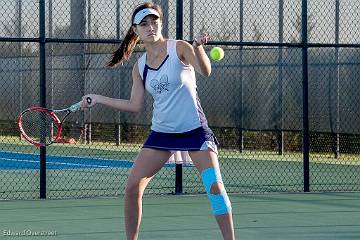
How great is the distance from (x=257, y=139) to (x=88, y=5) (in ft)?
12.8

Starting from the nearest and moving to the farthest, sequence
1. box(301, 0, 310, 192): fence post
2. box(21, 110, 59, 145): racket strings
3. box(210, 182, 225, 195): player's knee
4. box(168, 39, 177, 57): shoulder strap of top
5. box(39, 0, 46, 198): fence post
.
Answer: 1. box(210, 182, 225, 195): player's knee
2. box(168, 39, 177, 57): shoulder strap of top
3. box(21, 110, 59, 145): racket strings
4. box(39, 0, 46, 198): fence post
5. box(301, 0, 310, 192): fence post

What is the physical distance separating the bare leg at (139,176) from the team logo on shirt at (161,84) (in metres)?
0.36

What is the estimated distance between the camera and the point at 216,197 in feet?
19.9

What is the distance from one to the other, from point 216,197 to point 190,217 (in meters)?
2.55

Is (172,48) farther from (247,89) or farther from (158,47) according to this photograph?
(247,89)

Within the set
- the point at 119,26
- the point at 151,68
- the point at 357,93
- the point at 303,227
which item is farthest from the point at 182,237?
the point at 119,26

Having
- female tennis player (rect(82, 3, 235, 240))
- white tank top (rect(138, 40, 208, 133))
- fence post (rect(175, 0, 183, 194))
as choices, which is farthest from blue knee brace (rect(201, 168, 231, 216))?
fence post (rect(175, 0, 183, 194))

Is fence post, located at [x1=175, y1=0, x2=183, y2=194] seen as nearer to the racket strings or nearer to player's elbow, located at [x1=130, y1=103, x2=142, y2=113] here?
the racket strings

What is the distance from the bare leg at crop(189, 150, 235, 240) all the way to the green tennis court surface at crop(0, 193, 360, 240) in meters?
1.35

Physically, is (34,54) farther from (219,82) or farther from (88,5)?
(219,82)

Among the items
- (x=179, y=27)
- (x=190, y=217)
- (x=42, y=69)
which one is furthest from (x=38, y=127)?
(x=179, y=27)

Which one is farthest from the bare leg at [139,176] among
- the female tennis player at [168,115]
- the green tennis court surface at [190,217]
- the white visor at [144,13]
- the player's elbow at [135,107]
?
the green tennis court surface at [190,217]

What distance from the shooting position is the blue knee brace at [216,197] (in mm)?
6020

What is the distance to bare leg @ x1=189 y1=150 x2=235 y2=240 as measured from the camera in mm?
6020
